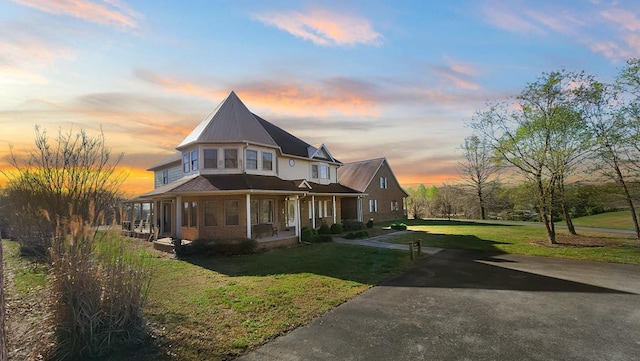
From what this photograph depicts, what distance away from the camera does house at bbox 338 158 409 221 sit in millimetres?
32156

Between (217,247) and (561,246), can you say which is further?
(561,246)

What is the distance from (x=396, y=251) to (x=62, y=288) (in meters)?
12.8

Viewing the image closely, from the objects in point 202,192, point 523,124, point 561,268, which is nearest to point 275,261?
point 202,192

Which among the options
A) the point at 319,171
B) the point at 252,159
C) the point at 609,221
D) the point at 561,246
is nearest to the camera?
the point at 561,246

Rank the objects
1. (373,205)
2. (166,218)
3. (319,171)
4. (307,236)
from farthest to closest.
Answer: (373,205), (319,171), (166,218), (307,236)

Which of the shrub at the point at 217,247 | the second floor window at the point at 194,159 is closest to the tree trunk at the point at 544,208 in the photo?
the shrub at the point at 217,247

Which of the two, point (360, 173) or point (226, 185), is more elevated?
point (360, 173)

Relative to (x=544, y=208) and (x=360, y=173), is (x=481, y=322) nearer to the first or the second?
(x=544, y=208)

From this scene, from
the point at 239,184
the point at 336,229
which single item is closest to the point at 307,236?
the point at 336,229

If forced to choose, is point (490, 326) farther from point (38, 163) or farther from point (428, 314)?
point (38, 163)

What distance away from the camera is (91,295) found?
16.3 feet

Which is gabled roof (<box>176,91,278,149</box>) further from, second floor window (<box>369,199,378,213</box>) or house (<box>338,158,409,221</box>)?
second floor window (<box>369,199,378,213</box>)

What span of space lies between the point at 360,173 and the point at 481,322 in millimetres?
29077

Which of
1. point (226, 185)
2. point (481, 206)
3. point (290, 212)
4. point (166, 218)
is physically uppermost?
point (226, 185)
